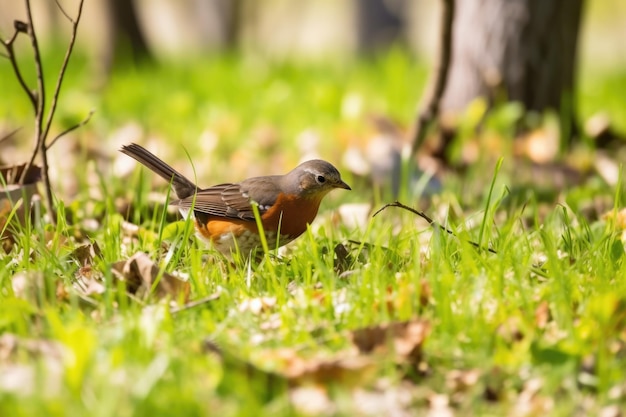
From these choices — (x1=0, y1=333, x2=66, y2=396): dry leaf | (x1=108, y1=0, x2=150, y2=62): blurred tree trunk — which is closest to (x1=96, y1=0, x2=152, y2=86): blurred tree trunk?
(x1=108, y1=0, x2=150, y2=62): blurred tree trunk

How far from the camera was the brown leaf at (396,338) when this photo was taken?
9.16ft

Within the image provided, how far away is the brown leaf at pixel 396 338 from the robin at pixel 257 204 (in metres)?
1.25

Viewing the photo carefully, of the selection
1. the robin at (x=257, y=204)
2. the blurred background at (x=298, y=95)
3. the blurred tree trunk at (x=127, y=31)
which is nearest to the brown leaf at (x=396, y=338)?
the robin at (x=257, y=204)

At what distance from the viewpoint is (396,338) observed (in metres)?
2.84

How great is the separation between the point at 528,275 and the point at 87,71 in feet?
28.8

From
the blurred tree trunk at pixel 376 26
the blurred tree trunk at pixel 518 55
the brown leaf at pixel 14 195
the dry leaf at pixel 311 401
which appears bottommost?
the dry leaf at pixel 311 401

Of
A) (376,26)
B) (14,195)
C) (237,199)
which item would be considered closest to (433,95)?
(237,199)

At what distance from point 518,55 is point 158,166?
3.41 meters

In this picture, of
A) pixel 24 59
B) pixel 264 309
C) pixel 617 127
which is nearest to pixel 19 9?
pixel 24 59

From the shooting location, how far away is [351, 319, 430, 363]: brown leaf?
279 centimetres

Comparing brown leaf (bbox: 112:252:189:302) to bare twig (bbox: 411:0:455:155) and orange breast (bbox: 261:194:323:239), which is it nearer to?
orange breast (bbox: 261:194:323:239)

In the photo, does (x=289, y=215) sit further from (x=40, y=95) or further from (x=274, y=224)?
(x=40, y=95)

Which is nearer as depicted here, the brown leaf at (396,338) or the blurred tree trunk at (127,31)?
the brown leaf at (396,338)

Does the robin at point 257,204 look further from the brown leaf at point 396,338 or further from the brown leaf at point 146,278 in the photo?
the brown leaf at point 396,338
